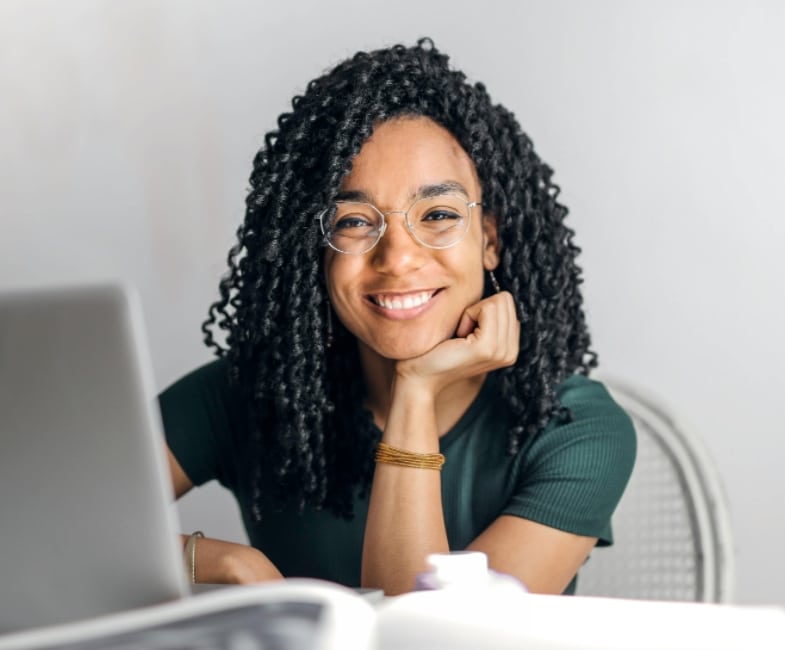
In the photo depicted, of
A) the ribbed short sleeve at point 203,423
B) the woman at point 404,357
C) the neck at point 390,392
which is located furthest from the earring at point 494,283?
the ribbed short sleeve at point 203,423

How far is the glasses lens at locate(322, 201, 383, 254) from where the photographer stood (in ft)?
4.74

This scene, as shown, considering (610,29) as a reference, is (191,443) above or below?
below

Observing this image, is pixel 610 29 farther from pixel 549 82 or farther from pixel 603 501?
pixel 603 501

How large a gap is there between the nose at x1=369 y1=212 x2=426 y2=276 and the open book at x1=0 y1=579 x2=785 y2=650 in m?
0.86

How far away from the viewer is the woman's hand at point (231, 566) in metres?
1.19

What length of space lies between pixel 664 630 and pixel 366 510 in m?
1.02

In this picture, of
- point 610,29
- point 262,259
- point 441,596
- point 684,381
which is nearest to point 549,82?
point 610,29

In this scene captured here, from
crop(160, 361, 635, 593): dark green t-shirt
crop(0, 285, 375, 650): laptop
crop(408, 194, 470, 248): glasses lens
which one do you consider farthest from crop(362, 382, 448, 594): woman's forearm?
crop(0, 285, 375, 650): laptop

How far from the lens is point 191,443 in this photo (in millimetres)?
1629

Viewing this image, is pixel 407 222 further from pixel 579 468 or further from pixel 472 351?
pixel 579 468

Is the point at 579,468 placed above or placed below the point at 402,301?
below

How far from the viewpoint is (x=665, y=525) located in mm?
1655

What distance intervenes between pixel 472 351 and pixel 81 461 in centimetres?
85

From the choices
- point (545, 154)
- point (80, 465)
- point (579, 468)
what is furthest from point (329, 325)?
point (80, 465)
